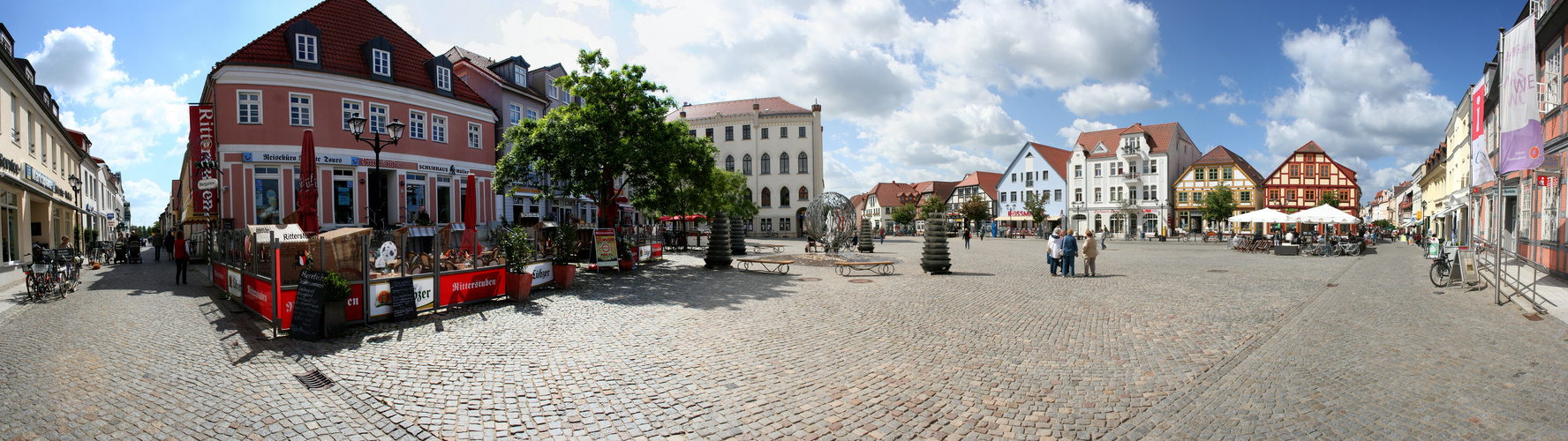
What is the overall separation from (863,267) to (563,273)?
7995 millimetres

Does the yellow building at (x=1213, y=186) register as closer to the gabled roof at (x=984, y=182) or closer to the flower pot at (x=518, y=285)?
the gabled roof at (x=984, y=182)

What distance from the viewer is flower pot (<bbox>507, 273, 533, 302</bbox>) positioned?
434 inches

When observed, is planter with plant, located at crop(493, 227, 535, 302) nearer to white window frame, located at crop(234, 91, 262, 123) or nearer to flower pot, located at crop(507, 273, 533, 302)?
flower pot, located at crop(507, 273, 533, 302)

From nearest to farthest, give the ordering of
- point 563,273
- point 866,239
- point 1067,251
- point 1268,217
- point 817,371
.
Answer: point 817,371
point 563,273
point 1067,251
point 1268,217
point 866,239

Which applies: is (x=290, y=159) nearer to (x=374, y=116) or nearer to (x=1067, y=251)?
(x=374, y=116)

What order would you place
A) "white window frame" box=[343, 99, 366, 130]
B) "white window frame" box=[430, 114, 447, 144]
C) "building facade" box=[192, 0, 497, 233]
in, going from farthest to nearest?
"white window frame" box=[430, 114, 447, 144], "white window frame" box=[343, 99, 366, 130], "building facade" box=[192, 0, 497, 233]

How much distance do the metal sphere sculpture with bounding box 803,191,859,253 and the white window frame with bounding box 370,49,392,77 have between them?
57.8ft

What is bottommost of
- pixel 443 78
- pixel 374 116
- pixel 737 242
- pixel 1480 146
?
pixel 737 242

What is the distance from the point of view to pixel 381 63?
24.5m

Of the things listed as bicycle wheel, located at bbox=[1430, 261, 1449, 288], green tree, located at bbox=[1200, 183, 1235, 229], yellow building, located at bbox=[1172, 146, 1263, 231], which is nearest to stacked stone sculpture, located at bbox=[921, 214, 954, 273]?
bicycle wheel, located at bbox=[1430, 261, 1449, 288]

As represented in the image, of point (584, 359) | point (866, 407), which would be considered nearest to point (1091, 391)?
point (866, 407)

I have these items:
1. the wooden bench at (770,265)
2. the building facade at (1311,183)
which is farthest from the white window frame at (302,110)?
the building facade at (1311,183)

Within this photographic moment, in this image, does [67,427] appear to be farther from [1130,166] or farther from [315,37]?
[1130,166]

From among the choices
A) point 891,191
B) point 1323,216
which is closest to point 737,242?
point 1323,216
